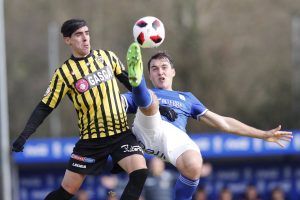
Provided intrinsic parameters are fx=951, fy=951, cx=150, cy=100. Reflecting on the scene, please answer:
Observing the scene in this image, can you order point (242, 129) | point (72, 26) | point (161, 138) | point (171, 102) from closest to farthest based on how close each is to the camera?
point (72, 26), point (161, 138), point (171, 102), point (242, 129)

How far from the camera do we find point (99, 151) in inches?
396

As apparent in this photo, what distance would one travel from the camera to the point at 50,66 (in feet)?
124

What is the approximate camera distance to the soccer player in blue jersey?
10102 mm

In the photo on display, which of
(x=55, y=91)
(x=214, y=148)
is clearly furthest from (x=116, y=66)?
(x=214, y=148)

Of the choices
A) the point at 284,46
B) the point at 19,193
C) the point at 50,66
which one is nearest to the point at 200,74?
the point at 284,46

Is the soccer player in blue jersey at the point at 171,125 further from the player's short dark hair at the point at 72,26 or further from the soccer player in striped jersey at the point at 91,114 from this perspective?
the player's short dark hair at the point at 72,26

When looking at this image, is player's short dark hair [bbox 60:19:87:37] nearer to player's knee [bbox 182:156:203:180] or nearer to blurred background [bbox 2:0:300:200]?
player's knee [bbox 182:156:203:180]

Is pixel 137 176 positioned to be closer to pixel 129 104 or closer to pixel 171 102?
pixel 129 104

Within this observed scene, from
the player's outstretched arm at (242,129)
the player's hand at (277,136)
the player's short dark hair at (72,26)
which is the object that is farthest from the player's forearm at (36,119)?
the player's hand at (277,136)

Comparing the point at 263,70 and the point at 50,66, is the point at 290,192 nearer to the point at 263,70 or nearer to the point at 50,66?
the point at 263,70

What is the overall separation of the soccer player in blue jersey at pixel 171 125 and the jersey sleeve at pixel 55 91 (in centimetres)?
75

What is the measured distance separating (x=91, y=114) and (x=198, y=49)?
25.9 m

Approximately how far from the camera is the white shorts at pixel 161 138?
10227 mm

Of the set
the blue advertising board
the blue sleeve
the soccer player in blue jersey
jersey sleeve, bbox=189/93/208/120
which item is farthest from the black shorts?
the blue advertising board
